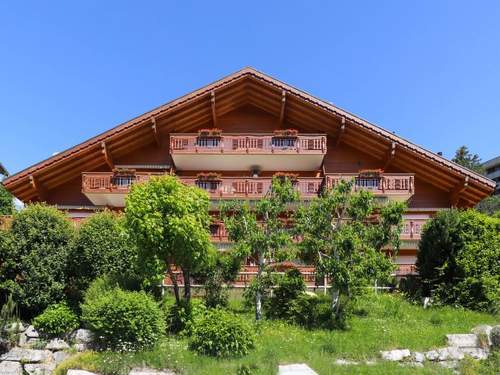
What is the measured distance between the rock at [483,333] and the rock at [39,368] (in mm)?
11012

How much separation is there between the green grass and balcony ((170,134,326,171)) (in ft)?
33.3

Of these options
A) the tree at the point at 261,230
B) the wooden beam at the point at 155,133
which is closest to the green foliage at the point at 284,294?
the tree at the point at 261,230

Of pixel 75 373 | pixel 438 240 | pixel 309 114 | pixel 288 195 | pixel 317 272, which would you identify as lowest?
pixel 75 373

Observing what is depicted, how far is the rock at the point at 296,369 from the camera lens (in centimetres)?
1016

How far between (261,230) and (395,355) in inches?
198

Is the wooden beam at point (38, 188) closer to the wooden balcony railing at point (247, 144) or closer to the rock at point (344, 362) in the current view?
the wooden balcony railing at point (247, 144)

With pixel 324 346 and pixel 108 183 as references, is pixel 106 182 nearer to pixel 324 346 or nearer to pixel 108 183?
pixel 108 183

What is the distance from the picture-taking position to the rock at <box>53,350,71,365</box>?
12.2 metres

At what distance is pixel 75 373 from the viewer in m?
10.6

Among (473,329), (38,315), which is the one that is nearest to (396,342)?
(473,329)

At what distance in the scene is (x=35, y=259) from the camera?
44.5 ft

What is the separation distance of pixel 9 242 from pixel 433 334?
40.0ft

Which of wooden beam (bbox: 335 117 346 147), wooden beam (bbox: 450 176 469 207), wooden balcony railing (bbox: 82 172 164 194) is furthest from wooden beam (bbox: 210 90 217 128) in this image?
wooden beam (bbox: 450 176 469 207)

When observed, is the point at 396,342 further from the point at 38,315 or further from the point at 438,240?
the point at 38,315
